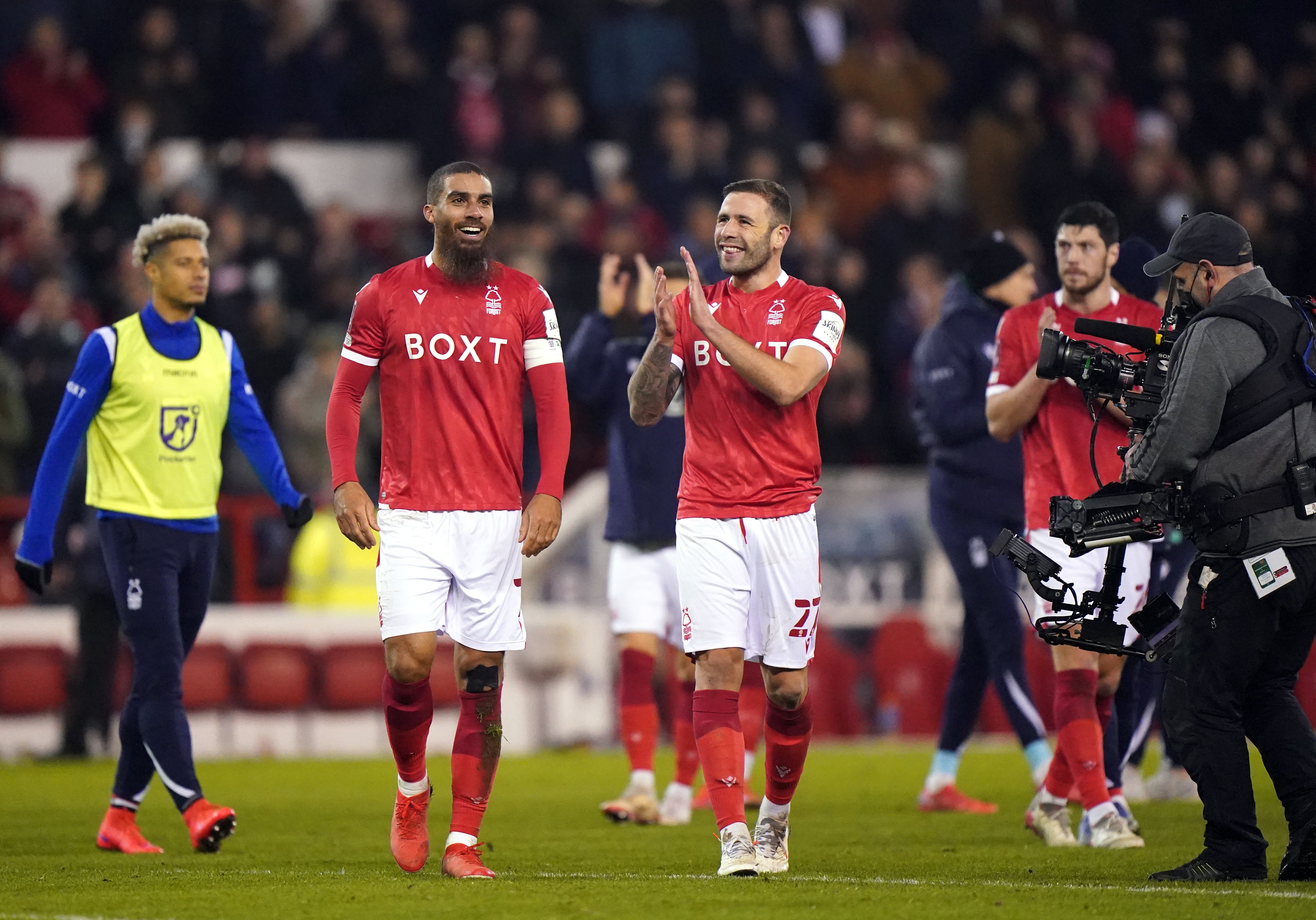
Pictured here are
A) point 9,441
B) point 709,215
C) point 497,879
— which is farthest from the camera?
point 709,215

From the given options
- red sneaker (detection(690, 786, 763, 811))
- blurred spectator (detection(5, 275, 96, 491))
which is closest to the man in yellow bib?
red sneaker (detection(690, 786, 763, 811))

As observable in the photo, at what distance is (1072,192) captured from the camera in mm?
19188

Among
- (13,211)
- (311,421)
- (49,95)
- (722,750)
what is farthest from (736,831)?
(49,95)

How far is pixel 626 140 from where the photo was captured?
755 inches

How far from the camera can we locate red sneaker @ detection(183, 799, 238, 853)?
324 inches

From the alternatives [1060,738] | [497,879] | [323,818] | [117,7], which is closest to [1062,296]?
[1060,738]

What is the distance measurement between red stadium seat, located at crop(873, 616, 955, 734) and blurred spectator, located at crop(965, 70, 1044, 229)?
Answer: 230 inches

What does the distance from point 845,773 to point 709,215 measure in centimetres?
642

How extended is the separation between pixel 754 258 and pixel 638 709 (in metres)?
3.35

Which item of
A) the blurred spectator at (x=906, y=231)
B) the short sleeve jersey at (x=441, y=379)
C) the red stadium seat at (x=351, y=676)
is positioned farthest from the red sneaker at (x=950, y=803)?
the blurred spectator at (x=906, y=231)

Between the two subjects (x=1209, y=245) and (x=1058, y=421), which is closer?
(x=1209, y=245)

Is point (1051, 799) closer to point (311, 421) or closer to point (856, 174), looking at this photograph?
point (311, 421)

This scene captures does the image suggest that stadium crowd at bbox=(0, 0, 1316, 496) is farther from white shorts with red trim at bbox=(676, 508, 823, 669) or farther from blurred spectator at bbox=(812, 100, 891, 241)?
white shorts with red trim at bbox=(676, 508, 823, 669)

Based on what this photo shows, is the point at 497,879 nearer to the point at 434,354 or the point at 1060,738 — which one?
the point at 434,354
